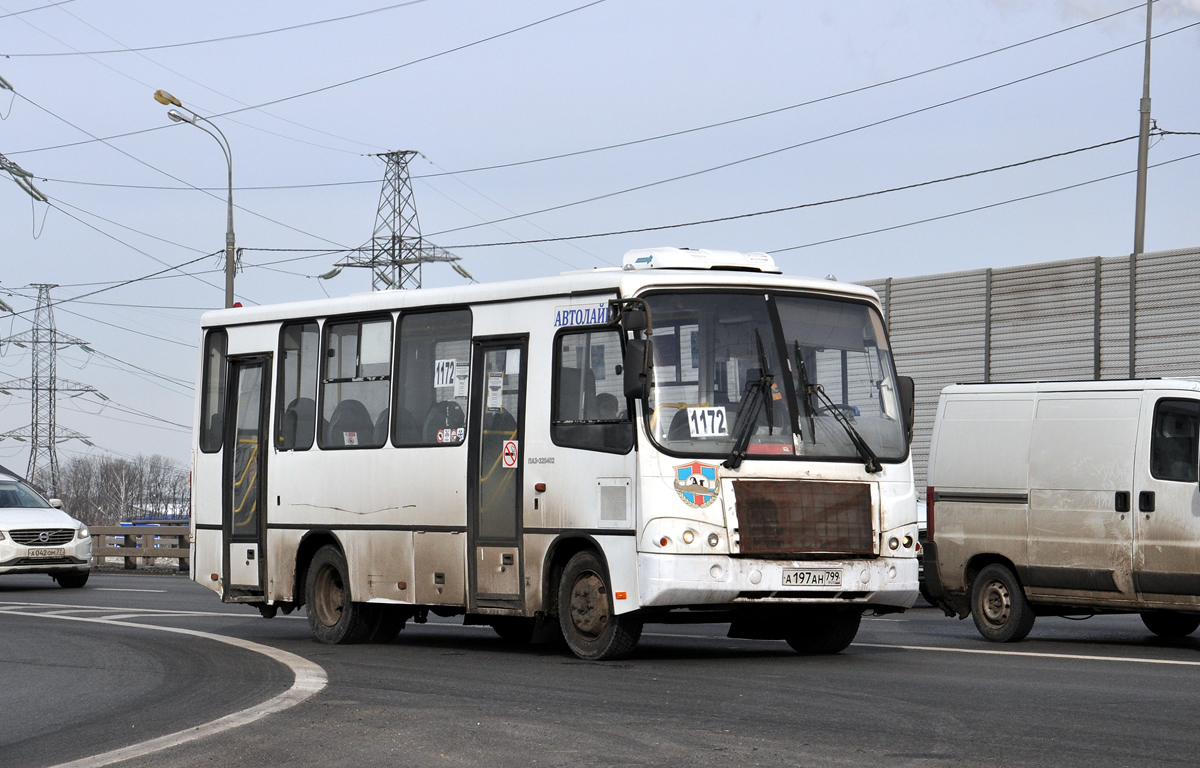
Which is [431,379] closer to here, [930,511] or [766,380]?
[766,380]

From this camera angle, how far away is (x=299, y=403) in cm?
1658

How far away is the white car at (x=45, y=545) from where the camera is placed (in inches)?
1057

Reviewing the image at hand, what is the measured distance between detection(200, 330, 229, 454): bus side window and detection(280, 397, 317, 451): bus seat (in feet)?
3.42

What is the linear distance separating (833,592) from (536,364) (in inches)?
118

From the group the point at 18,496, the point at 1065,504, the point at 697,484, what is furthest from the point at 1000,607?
the point at 18,496

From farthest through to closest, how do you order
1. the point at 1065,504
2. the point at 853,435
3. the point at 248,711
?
the point at 1065,504 < the point at 853,435 < the point at 248,711

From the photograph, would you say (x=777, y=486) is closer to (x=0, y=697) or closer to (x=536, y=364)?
(x=536, y=364)

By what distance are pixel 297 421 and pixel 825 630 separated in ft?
18.2

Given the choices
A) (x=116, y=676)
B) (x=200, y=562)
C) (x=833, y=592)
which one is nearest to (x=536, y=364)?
(x=833, y=592)

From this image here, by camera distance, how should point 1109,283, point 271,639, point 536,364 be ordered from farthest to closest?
point 1109,283 → point 271,639 → point 536,364

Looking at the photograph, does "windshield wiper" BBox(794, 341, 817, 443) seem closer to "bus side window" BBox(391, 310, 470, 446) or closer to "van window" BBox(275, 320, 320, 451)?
"bus side window" BBox(391, 310, 470, 446)

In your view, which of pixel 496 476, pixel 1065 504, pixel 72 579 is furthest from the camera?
pixel 72 579

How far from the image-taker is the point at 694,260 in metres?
13.8

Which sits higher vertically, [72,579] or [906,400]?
[906,400]
